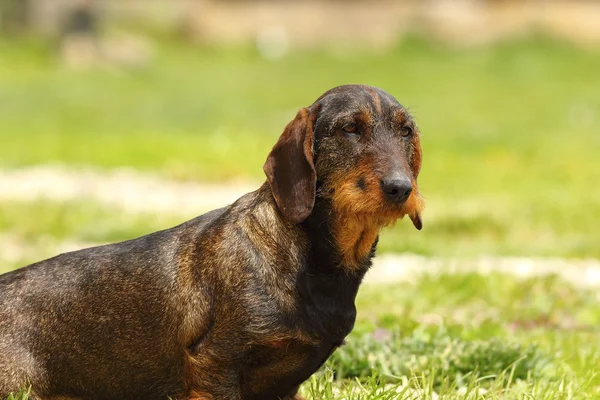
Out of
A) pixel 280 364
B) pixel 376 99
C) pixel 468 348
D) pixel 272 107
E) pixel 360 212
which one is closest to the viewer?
pixel 360 212

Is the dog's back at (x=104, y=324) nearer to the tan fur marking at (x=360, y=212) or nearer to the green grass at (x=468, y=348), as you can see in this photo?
the tan fur marking at (x=360, y=212)

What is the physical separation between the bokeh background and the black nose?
1015mm

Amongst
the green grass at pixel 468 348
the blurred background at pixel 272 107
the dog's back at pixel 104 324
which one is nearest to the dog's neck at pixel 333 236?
the dog's back at pixel 104 324

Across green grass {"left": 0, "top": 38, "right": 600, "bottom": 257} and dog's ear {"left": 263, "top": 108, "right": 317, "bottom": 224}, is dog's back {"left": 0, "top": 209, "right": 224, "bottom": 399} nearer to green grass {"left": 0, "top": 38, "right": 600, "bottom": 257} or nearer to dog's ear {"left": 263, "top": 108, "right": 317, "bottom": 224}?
dog's ear {"left": 263, "top": 108, "right": 317, "bottom": 224}

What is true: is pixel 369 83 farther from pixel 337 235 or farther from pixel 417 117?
pixel 337 235

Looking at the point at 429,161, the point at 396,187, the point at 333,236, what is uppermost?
the point at 429,161

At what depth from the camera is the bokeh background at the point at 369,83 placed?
9.48 m

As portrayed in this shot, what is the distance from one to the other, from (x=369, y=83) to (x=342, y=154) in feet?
67.2

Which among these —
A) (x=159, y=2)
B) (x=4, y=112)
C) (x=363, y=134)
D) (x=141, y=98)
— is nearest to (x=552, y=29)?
(x=141, y=98)

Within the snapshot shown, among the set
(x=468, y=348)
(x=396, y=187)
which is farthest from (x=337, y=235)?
(x=468, y=348)

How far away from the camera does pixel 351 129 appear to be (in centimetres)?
488

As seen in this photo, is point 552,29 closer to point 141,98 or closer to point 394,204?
point 141,98

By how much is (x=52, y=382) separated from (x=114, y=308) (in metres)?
0.45

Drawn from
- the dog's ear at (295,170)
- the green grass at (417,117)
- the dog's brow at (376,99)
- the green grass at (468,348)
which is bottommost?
the green grass at (468,348)
